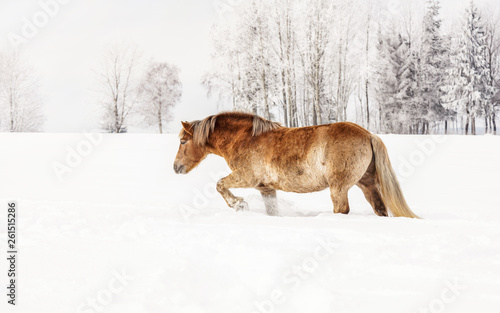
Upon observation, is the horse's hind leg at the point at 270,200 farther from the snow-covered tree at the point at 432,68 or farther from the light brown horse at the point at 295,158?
the snow-covered tree at the point at 432,68

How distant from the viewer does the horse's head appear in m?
4.86

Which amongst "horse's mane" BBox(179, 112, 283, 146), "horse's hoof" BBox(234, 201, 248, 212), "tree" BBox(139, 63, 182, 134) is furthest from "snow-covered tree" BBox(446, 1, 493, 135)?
"horse's hoof" BBox(234, 201, 248, 212)

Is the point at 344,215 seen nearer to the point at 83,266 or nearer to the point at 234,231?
the point at 234,231

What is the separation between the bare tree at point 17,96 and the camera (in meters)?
21.1

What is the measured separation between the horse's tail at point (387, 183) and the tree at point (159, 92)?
59.1 feet

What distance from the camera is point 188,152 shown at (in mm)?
4875

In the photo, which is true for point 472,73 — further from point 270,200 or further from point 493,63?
point 270,200

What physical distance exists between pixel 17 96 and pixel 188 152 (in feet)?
69.5

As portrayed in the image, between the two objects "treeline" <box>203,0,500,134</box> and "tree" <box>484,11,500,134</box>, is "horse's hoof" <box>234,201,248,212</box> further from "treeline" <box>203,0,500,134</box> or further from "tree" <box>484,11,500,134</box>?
"tree" <box>484,11,500,134</box>

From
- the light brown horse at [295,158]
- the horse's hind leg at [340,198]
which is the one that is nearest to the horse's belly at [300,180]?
the light brown horse at [295,158]

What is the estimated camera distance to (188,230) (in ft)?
10.6

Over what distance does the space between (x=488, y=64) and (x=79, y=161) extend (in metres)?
22.7

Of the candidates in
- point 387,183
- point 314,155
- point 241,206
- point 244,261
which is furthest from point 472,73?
point 244,261

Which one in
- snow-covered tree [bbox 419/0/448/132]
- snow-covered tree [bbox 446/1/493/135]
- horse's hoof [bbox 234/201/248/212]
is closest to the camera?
horse's hoof [bbox 234/201/248/212]
